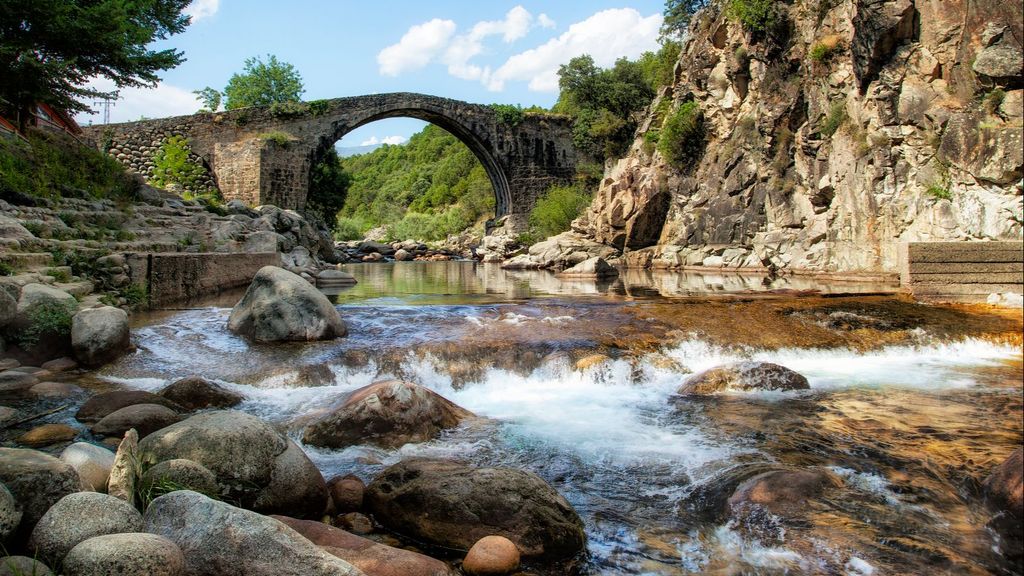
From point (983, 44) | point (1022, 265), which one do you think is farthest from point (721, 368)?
point (983, 44)

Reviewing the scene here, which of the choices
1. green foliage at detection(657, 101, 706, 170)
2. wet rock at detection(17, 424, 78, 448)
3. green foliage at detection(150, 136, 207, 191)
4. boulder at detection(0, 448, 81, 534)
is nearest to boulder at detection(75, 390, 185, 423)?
wet rock at detection(17, 424, 78, 448)

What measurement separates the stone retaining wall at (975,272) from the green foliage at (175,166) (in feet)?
81.1

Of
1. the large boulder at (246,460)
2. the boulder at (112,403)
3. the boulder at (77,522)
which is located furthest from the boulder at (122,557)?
the boulder at (112,403)

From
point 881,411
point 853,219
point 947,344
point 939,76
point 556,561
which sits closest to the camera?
point 556,561

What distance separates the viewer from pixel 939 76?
42.8ft

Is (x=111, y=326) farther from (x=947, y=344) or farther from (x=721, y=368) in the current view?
(x=947, y=344)

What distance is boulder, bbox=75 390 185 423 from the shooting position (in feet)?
14.6

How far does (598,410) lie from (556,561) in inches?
103

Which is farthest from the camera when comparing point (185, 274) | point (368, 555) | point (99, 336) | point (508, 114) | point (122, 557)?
point (508, 114)

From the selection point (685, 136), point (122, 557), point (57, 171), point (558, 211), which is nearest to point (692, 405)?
A: point (122, 557)

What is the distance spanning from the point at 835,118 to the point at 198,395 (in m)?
16.2

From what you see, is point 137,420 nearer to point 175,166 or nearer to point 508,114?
point 175,166

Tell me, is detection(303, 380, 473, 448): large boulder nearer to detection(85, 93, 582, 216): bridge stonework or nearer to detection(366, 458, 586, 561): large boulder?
detection(366, 458, 586, 561): large boulder

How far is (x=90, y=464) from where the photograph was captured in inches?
110
